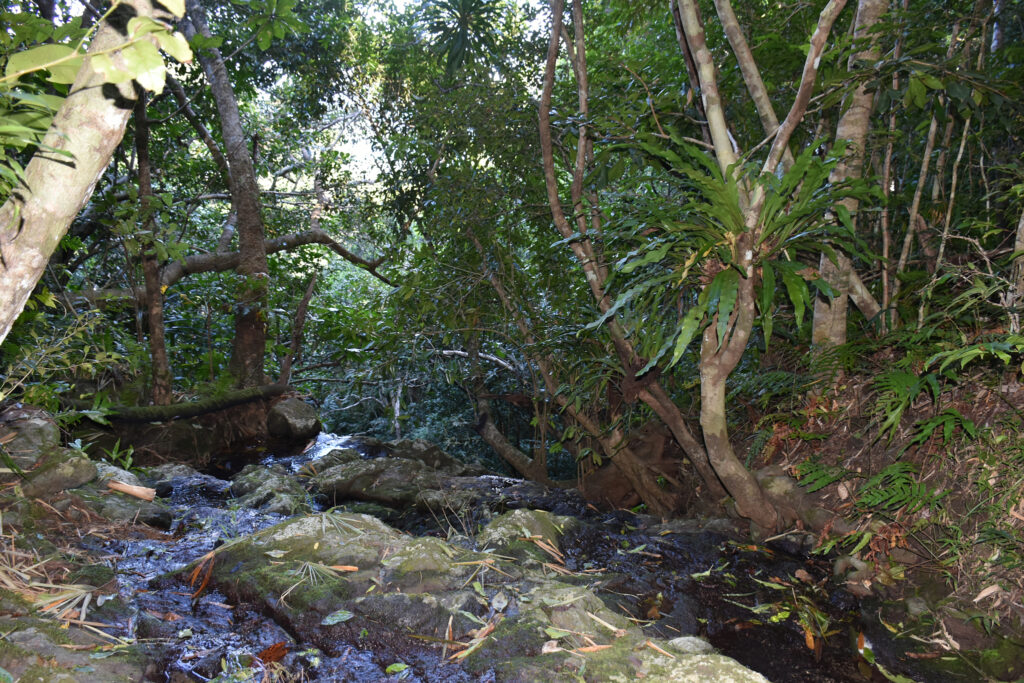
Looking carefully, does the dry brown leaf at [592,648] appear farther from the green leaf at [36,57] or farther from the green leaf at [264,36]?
the green leaf at [264,36]

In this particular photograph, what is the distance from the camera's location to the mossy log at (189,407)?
555 centimetres

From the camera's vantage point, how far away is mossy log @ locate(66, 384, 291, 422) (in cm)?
555

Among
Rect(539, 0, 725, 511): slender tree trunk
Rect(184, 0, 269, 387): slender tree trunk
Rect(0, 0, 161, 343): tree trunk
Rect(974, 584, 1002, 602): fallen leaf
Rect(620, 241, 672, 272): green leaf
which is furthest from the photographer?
Rect(184, 0, 269, 387): slender tree trunk

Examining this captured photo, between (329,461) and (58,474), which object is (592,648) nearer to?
(58,474)

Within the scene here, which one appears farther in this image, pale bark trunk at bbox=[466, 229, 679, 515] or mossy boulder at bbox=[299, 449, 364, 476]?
mossy boulder at bbox=[299, 449, 364, 476]

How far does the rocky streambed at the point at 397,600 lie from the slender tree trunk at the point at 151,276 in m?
2.40

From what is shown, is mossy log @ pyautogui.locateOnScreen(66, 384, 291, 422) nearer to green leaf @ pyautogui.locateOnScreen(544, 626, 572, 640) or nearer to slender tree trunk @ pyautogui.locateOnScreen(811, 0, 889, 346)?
green leaf @ pyautogui.locateOnScreen(544, 626, 572, 640)

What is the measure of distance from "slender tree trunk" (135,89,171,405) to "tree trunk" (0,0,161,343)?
4.67 m

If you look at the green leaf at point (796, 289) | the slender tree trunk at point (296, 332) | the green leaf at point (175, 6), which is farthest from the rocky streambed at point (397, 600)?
the slender tree trunk at point (296, 332)

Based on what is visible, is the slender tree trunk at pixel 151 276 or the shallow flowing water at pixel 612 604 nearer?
the shallow flowing water at pixel 612 604

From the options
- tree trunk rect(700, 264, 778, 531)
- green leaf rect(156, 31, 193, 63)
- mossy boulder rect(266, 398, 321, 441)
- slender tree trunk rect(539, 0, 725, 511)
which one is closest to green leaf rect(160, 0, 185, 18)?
green leaf rect(156, 31, 193, 63)

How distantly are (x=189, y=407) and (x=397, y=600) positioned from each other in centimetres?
469

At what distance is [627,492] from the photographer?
487 centimetres

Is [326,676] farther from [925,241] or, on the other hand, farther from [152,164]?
[152,164]
